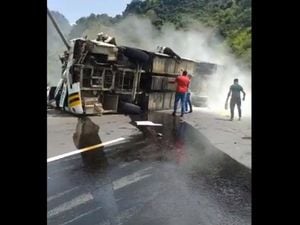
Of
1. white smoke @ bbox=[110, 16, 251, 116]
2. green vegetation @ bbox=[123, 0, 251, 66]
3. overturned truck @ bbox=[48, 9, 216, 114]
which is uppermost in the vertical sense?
green vegetation @ bbox=[123, 0, 251, 66]

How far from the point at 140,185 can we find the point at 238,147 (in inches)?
139

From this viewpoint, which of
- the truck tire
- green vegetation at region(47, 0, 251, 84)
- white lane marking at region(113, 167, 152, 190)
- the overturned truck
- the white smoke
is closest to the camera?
white lane marking at region(113, 167, 152, 190)

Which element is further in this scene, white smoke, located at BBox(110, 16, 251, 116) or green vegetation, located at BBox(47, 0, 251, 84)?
white smoke, located at BBox(110, 16, 251, 116)

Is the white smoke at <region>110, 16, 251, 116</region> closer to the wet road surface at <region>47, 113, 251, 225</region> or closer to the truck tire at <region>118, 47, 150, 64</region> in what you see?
the truck tire at <region>118, 47, 150, 64</region>

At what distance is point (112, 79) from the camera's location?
11438 millimetres

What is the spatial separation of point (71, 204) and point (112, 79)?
23.3ft

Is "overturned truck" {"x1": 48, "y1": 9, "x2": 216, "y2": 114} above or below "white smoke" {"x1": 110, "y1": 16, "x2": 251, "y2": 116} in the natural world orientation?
below

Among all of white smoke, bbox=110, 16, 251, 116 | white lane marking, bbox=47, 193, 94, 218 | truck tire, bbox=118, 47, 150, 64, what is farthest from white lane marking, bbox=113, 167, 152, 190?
white smoke, bbox=110, 16, 251, 116

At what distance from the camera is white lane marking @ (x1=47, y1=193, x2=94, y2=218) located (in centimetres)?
437

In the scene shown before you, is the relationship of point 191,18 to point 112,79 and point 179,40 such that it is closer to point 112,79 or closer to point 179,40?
point 179,40

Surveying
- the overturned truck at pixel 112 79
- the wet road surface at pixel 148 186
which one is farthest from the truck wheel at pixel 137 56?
the wet road surface at pixel 148 186
